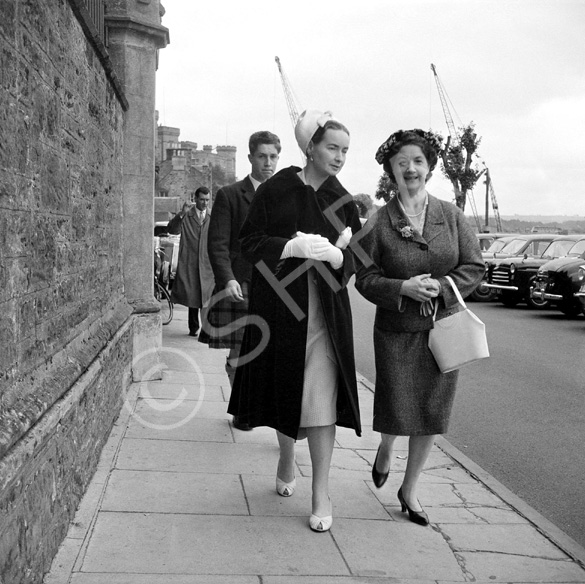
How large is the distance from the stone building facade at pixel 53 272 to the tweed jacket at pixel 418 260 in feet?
5.18

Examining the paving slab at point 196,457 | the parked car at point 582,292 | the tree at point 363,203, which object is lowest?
the parked car at point 582,292

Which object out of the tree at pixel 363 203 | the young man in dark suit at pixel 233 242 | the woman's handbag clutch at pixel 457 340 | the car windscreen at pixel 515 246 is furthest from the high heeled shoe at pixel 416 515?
the car windscreen at pixel 515 246

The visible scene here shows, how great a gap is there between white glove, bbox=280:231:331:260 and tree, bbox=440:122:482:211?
5617cm

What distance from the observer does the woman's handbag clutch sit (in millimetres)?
4473

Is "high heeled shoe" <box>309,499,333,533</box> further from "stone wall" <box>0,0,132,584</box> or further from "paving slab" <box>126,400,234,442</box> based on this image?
"paving slab" <box>126,400,234,442</box>

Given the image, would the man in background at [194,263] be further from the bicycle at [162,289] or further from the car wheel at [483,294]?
the car wheel at [483,294]

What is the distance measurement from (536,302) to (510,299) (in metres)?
1.70

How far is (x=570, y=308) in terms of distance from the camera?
17.9m

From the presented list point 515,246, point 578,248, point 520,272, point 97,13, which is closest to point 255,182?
point 97,13

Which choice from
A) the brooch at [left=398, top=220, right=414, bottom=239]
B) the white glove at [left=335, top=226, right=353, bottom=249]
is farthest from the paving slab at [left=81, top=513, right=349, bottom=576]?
the brooch at [left=398, top=220, right=414, bottom=239]

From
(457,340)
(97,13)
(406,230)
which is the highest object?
(97,13)

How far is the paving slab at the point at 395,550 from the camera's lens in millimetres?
3941

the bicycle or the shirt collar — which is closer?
the shirt collar

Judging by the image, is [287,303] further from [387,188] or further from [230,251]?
[387,188]
